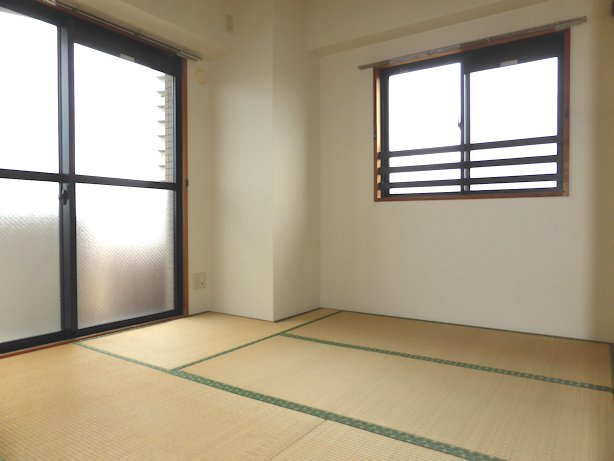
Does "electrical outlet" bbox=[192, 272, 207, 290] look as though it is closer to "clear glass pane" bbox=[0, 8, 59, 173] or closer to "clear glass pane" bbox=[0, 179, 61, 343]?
"clear glass pane" bbox=[0, 179, 61, 343]

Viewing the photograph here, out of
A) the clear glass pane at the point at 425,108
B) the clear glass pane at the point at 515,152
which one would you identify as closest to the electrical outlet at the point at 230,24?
the clear glass pane at the point at 425,108

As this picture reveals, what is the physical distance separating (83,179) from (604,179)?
351 cm

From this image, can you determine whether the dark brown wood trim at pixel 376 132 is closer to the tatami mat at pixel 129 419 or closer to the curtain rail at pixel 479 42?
the curtain rail at pixel 479 42

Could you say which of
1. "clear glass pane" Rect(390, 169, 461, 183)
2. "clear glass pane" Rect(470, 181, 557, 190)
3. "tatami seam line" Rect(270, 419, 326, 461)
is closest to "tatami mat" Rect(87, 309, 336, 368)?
"tatami seam line" Rect(270, 419, 326, 461)

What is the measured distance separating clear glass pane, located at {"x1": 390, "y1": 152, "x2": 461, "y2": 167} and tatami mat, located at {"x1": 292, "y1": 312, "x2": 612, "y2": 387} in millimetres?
1311

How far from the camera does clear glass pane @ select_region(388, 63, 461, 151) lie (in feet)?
11.2

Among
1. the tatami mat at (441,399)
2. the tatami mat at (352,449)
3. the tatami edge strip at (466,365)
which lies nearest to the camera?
the tatami mat at (352,449)

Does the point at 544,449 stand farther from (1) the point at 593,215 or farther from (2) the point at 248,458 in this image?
(1) the point at 593,215

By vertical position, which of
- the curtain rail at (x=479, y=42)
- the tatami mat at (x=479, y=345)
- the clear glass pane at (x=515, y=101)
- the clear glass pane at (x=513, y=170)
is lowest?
the tatami mat at (x=479, y=345)

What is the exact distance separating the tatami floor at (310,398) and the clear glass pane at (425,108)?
5.26 feet

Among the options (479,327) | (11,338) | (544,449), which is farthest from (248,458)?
(479,327)

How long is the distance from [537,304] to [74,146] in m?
3.40

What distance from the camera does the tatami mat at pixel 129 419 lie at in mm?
1506

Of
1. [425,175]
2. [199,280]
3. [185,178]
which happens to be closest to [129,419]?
[199,280]
